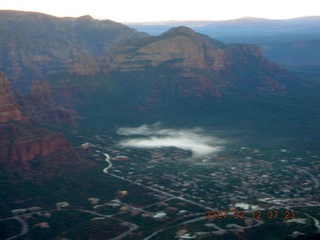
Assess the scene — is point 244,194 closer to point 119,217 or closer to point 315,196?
point 315,196

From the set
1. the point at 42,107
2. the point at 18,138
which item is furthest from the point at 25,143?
the point at 42,107

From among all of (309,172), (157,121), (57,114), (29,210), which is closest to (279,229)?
(29,210)

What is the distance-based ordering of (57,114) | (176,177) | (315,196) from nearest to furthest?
1. (315,196)
2. (176,177)
3. (57,114)

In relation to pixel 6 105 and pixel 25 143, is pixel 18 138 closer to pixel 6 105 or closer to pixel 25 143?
pixel 25 143
